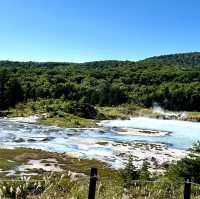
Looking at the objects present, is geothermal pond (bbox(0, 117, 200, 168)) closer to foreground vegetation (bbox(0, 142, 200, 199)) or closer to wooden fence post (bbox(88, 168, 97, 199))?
foreground vegetation (bbox(0, 142, 200, 199))

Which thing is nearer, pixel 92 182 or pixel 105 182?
pixel 92 182

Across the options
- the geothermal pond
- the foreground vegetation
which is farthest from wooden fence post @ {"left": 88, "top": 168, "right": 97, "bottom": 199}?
the geothermal pond

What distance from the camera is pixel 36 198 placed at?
61.8 feet

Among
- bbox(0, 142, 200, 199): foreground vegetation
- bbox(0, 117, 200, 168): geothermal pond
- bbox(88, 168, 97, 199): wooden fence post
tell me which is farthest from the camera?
bbox(0, 117, 200, 168): geothermal pond

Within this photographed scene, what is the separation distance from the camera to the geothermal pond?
2616 inches

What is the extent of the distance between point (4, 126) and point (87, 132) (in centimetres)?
1712

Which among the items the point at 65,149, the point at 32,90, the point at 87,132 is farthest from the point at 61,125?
the point at 32,90

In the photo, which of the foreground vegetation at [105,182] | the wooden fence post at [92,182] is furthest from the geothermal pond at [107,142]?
the wooden fence post at [92,182]

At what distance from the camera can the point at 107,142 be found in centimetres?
8000

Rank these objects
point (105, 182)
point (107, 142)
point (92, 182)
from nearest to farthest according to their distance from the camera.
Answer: point (92, 182), point (105, 182), point (107, 142)

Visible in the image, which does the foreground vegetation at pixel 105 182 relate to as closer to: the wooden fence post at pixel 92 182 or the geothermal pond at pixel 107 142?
the wooden fence post at pixel 92 182

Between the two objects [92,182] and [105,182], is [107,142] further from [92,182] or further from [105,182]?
[92,182]

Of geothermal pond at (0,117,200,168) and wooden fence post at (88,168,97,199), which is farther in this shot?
geothermal pond at (0,117,200,168)

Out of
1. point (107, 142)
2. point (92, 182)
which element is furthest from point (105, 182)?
point (107, 142)
